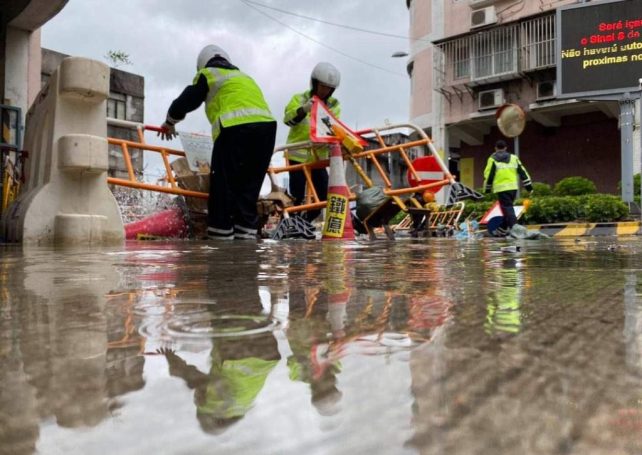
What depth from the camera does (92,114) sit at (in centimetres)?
394

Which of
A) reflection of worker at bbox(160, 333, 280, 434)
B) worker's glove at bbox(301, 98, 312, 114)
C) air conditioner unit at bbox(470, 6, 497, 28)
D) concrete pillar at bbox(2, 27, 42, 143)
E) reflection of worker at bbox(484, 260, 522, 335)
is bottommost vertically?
reflection of worker at bbox(160, 333, 280, 434)

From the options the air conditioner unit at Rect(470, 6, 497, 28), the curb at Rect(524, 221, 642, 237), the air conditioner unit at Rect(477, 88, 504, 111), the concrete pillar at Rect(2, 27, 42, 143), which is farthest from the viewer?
the air conditioner unit at Rect(470, 6, 497, 28)

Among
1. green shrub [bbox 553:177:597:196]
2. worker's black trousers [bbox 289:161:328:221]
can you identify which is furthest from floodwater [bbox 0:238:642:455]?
green shrub [bbox 553:177:597:196]

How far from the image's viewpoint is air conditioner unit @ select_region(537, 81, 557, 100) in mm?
20297

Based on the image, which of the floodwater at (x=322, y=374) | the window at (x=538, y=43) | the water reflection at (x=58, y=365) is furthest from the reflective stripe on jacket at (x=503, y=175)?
the window at (x=538, y=43)

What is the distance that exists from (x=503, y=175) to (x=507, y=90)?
14.7 meters

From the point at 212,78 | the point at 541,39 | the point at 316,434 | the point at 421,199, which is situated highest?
the point at 541,39

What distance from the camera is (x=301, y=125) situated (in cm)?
605

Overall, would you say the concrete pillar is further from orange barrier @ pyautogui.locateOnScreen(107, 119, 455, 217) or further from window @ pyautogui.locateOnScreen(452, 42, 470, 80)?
window @ pyautogui.locateOnScreen(452, 42, 470, 80)

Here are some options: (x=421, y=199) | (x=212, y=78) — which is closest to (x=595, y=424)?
(x=212, y=78)

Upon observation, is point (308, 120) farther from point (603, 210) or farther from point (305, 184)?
point (603, 210)

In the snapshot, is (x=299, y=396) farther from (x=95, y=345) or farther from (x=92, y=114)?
(x=92, y=114)

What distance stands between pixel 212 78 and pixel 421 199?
3370 millimetres

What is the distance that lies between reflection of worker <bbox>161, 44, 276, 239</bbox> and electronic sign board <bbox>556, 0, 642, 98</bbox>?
12.1 meters
